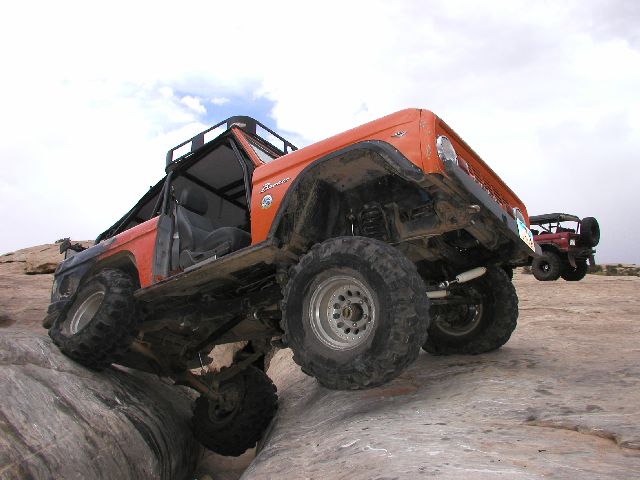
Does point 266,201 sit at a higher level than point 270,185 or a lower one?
lower

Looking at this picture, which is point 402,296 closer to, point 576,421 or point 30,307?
point 576,421

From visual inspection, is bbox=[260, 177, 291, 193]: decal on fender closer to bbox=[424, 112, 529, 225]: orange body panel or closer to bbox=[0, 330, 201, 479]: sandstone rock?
bbox=[424, 112, 529, 225]: orange body panel

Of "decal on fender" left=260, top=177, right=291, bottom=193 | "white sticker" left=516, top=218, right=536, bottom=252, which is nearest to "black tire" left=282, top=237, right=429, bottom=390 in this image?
"decal on fender" left=260, top=177, right=291, bottom=193

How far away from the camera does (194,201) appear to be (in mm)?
4492

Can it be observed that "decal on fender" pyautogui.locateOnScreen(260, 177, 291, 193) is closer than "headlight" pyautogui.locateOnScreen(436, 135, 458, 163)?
No

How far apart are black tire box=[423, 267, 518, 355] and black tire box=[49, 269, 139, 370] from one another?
2640mm

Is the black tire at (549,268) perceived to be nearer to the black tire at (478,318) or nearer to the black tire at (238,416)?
the black tire at (478,318)

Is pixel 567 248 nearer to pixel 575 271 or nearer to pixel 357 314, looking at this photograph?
pixel 575 271

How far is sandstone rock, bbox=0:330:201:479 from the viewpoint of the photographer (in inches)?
116

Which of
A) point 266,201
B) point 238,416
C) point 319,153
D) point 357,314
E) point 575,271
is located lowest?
point 238,416

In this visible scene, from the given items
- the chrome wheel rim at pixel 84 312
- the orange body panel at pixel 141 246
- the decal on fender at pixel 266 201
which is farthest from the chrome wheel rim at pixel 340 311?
the chrome wheel rim at pixel 84 312

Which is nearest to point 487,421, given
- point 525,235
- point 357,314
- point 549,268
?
point 357,314

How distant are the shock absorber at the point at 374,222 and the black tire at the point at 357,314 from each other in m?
0.42

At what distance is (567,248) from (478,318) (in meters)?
9.79
